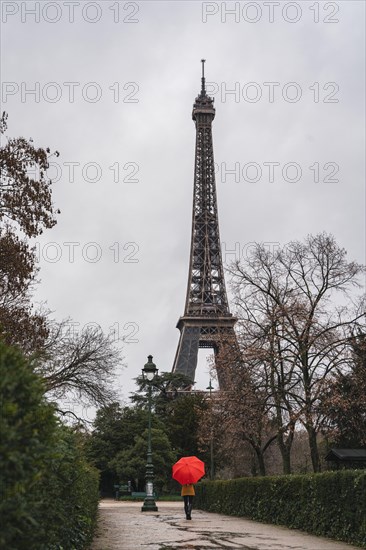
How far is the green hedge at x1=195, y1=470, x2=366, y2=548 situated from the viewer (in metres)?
13.0

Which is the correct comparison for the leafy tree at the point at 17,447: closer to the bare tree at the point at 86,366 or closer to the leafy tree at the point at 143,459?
the bare tree at the point at 86,366

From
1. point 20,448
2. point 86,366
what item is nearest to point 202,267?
point 86,366

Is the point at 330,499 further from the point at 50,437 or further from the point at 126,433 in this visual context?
the point at 126,433

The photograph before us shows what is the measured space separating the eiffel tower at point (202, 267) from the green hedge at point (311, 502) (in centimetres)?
4855

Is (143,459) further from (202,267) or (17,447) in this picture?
(17,447)

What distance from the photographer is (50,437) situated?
231 inches

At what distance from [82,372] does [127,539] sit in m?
15.1

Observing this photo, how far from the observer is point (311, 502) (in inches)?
631

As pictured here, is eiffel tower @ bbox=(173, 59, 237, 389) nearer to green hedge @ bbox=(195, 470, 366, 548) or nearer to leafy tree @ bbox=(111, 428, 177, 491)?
leafy tree @ bbox=(111, 428, 177, 491)

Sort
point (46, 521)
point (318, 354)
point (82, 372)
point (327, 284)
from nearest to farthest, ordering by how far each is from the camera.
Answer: point (46, 521) < point (318, 354) < point (327, 284) < point (82, 372)

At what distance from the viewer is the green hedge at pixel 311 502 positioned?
13008 mm

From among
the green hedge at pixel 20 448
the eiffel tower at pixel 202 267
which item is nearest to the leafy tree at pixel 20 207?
the green hedge at pixel 20 448

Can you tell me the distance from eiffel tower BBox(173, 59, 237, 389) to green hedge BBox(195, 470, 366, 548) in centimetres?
4855

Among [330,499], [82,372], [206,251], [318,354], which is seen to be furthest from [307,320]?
[206,251]
